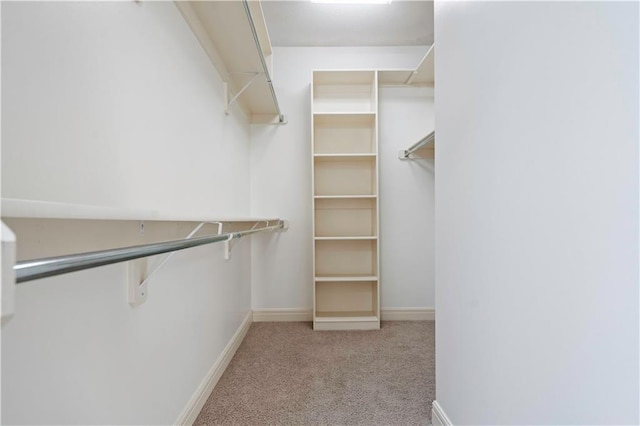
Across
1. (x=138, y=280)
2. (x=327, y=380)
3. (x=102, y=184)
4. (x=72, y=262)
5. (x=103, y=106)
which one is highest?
(x=103, y=106)

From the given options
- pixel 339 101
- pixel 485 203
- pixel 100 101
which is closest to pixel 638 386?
pixel 485 203

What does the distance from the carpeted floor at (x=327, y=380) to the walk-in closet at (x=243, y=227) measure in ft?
0.04

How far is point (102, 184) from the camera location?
31.6 inches

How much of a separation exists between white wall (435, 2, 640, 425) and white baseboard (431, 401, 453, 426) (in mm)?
85

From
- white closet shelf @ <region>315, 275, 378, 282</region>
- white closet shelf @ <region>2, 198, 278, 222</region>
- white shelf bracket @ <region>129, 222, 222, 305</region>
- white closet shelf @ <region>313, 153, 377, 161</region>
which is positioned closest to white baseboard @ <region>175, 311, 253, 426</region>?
white shelf bracket @ <region>129, 222, 222, 305</region>

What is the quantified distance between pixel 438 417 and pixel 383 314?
55.5 inches

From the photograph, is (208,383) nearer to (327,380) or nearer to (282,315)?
(327,380)

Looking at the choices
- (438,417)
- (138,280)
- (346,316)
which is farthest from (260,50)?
(346,316)

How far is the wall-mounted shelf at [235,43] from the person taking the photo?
4.37 ft

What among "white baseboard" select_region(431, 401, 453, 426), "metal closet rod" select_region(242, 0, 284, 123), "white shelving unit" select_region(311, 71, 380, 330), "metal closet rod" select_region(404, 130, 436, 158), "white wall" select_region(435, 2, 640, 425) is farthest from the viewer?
"white shelving unit" select_region(311, 71, 380, 330)

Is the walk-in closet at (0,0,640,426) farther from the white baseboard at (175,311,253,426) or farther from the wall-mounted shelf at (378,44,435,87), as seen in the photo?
the wall-mounted shelf at (378,44,435,87)

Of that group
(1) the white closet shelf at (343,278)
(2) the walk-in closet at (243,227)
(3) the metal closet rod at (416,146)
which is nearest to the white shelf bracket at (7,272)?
(2) the walk-in closet at (243,227)

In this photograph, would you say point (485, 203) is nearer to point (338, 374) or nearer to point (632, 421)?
point (632, 421)

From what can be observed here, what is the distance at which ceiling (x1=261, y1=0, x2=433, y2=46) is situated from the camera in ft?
7.24
